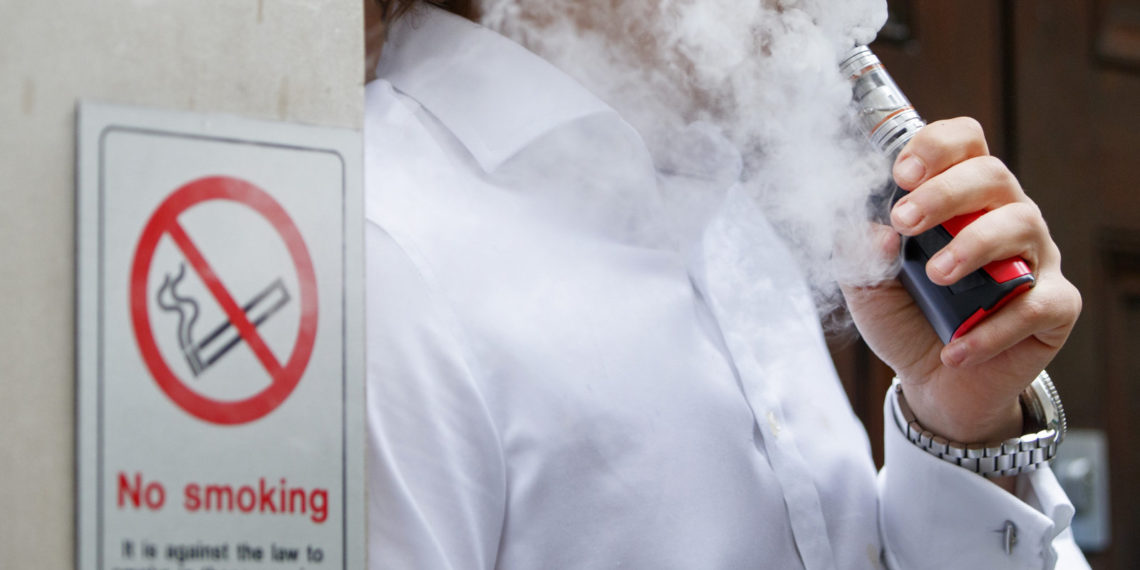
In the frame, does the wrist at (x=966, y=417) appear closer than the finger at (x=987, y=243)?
No

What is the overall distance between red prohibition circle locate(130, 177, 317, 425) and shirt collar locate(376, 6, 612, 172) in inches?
14.4

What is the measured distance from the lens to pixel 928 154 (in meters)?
0.75

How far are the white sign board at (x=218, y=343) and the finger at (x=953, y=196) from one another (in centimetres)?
41

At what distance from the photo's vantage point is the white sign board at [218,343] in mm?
397

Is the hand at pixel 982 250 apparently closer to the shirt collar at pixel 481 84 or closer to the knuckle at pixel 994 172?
the knuckle at pixel 994 172

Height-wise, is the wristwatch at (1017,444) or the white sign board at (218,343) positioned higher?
the white sign board at (218,343)

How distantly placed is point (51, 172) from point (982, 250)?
54cm

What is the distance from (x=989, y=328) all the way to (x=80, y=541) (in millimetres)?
554

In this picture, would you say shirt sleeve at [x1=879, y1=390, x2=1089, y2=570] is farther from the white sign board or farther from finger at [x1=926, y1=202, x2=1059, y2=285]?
the white sign board

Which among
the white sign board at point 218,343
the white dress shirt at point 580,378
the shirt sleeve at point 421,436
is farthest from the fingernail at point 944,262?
the white sign board at point 218,343

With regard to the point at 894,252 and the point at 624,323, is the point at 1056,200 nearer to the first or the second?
the point at 894,252

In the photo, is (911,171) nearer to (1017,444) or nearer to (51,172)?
(1017,444)

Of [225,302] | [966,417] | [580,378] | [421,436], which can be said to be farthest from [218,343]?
[966,417]

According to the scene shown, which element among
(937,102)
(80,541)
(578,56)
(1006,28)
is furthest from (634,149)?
(1006,28)
